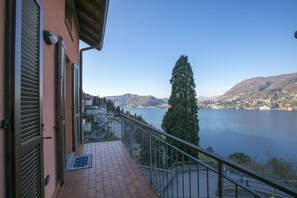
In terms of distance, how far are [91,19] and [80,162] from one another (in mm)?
3543

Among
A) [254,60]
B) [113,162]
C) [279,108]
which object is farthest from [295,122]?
[113,162]

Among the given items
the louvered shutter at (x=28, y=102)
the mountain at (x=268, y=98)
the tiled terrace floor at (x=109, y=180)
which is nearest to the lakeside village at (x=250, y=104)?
the mountain at (x=268, y=98)

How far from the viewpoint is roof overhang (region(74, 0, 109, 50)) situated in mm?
3807

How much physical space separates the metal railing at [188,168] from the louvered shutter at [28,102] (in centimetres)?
126

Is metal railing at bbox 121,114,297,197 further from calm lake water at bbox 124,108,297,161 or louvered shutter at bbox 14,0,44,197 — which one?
calm lake water at bbox 124,108,297,161

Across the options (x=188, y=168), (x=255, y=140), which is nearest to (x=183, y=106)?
(x=255, y=140)

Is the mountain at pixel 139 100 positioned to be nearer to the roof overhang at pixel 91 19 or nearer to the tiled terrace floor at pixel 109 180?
the roof overhang at pixel 91 19

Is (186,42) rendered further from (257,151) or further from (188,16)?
(257,151)

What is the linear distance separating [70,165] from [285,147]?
64.8ft

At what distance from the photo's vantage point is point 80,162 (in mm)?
3844

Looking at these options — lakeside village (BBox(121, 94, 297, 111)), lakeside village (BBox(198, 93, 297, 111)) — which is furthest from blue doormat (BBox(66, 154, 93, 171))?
lakeside village (BBox(198, 93, 297, 111))

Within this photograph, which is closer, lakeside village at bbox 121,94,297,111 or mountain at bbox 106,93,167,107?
lakeside village at bbox 121,94,297,111

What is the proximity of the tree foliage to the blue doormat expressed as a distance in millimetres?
9591

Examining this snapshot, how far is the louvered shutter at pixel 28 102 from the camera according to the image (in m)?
1.17
